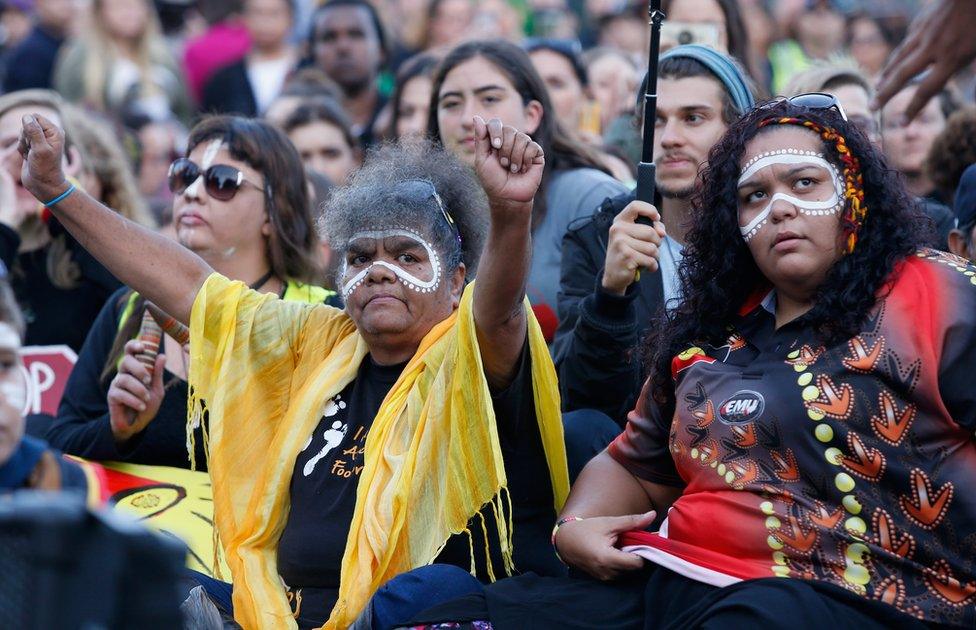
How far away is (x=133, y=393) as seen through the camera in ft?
15.1

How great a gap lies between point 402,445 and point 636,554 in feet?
2.42

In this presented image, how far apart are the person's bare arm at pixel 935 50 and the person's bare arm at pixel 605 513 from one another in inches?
63.6

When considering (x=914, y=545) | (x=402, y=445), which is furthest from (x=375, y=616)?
(x=914, y=545)

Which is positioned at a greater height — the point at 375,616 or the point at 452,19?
the point at 452,19

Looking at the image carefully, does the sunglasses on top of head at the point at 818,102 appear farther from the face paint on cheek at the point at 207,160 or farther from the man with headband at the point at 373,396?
the face paint on cheek at the point at 207,160

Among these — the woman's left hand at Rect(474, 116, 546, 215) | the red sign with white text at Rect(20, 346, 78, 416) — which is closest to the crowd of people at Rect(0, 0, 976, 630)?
the woman's left hand at Rect(474, 116, 546, 215)

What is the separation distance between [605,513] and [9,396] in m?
1.51

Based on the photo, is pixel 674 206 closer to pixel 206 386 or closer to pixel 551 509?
pixel 551 509

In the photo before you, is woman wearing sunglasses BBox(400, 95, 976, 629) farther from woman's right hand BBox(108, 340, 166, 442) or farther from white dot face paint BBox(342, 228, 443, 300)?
woman's right hand BBox(108, 340, 166, 442)

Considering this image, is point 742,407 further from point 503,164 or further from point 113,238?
point 113,238

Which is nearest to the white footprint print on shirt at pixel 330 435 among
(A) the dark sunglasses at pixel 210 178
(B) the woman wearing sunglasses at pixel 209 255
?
(B) the woman wearing sunglasses at pixel 209 255

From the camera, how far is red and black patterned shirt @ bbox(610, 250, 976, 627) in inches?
128

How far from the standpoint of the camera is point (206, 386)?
423 centimetres

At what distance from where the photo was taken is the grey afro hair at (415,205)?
13.8 ft
